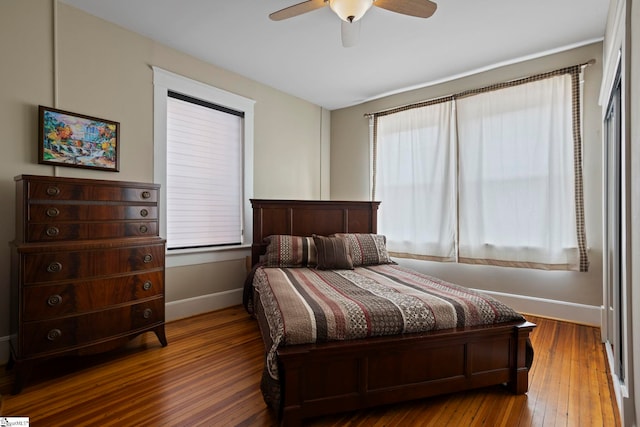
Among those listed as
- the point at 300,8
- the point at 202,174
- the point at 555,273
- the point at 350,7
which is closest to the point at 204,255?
the point at 202,174

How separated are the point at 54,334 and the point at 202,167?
199 centimetres

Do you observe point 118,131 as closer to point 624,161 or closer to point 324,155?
point 324,155

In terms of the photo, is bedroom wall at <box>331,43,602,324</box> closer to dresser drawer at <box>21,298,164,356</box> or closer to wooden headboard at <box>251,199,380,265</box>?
wooden headboard at <box>251,199,380,265</box>

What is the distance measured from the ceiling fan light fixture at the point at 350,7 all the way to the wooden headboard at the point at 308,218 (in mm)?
2104

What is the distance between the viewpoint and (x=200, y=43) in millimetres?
3039

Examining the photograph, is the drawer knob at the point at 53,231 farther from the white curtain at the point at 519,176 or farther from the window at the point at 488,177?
the white curtain at the point at 519,176

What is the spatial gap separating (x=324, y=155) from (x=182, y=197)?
7.68 ft

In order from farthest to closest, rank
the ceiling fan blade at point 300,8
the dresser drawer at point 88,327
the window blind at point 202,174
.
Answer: the window blind at point 202,174
the ceiling fan blade at point 300,8
the dresser drawer at point 88,327

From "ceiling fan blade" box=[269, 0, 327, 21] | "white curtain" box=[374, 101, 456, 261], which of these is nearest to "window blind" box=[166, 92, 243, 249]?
"ceiling fan blade" box=[269, 0, 327, 21]

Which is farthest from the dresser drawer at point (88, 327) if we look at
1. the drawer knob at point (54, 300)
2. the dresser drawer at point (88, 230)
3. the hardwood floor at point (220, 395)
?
the dresser drawer at point (88, 230)

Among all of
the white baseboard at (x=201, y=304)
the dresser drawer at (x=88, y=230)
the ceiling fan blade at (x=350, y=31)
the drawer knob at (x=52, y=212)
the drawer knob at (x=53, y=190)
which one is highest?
the ceiling fan blade at (x=350, y=31)

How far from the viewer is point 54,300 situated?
2.00m

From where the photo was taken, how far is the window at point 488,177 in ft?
10.2

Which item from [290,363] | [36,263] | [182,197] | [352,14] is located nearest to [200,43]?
[182,197]
